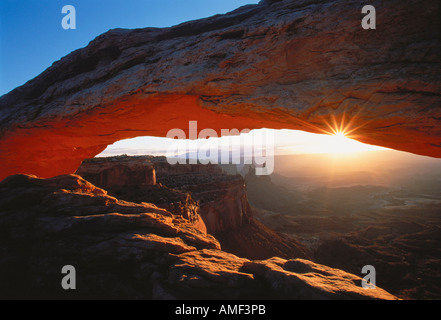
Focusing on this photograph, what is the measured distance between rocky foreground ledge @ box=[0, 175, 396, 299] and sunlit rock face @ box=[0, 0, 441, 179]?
4.62m

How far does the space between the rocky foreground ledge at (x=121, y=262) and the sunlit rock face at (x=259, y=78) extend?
4620 millimetres

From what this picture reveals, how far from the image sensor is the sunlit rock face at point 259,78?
585 cm

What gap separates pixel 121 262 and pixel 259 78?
6.95 m

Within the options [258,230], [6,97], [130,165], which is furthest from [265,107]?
[258,230]

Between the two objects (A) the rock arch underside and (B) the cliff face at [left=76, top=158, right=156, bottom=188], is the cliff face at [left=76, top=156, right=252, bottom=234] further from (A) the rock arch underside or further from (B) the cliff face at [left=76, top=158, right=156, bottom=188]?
(A) the rock arch underside

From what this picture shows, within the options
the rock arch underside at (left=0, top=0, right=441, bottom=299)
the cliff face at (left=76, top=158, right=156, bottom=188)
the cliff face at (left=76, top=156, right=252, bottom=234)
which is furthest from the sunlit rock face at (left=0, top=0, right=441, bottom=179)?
the cliff face at (left=76, top=156, right=252, bottom=234)

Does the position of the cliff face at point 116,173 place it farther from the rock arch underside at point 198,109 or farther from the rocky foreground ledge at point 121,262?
the rocky foreground ledge at point 121,262

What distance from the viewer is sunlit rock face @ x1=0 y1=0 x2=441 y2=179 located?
5852mm

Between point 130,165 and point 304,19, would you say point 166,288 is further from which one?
point 130,165

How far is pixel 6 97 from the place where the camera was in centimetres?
1089

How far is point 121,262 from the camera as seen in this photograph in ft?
15.1

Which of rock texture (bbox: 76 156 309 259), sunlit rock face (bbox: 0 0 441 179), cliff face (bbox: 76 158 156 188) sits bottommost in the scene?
rock texture (bbox: 76 156 309 259)

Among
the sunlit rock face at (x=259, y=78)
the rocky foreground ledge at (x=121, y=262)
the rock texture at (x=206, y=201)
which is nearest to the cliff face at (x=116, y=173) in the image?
the rock texture at (x=206, y=201)

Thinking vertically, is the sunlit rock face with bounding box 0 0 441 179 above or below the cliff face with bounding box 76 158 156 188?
above
